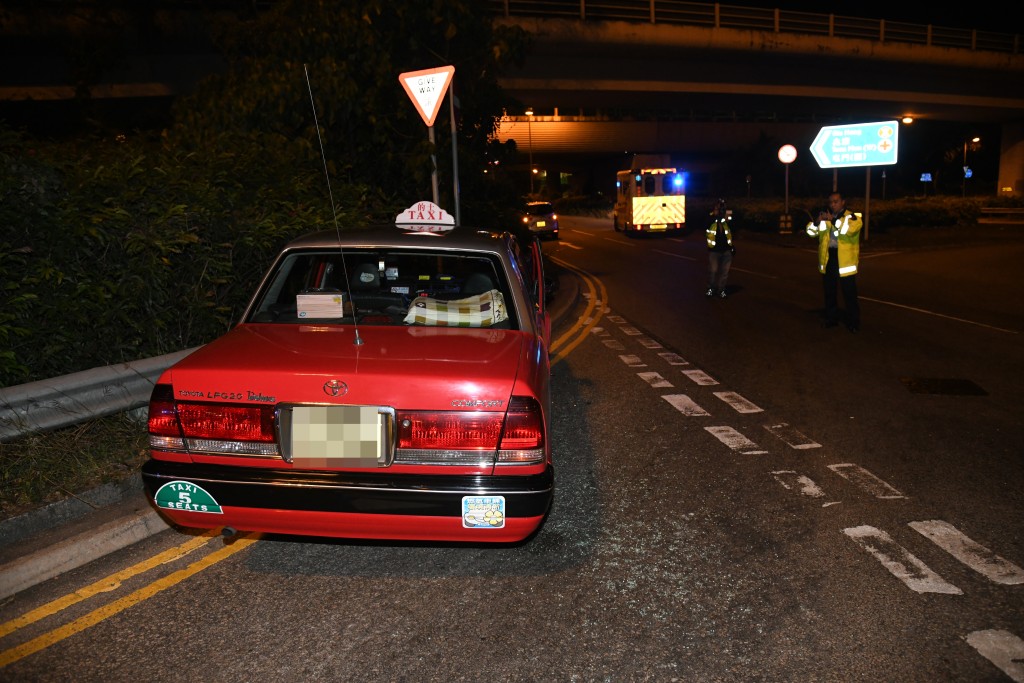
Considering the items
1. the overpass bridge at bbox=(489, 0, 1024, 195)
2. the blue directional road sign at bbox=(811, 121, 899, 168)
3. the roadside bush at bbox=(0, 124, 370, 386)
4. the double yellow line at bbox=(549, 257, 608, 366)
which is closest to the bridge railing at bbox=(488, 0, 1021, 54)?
the overpass bridge at bbox=(489, 0, 1024, 195)

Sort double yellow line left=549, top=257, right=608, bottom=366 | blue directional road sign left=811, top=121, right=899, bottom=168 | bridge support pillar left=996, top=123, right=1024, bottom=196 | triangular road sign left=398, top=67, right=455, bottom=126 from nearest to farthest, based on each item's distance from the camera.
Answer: triangular road sign left=398, top=67, right=455, bottom=126
double yellow line left=549, top=257, right=608, bottom=366
blue directional road sign left=811, top=121, right=899, bottom=168
bridge support pillar left=996, top=123, right=1024, bottom=196

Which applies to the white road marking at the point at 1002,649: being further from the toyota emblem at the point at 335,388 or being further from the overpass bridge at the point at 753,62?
the overpass bridge at the point at 753,62

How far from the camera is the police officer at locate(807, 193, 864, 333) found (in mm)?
11016

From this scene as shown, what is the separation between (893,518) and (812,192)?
5992 centimetres

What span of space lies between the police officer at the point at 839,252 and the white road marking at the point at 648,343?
2.49 m

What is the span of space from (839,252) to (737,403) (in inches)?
176

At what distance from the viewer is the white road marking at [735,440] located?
621cm

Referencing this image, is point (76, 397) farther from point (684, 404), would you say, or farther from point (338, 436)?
point (684, 404)

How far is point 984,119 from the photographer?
39.4 m

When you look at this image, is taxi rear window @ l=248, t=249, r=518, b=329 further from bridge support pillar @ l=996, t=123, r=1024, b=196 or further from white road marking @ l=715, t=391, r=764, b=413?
bridge support pillar @ l=996, t=123, r=1024, b=196

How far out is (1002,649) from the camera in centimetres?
341

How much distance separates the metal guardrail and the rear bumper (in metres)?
1.51

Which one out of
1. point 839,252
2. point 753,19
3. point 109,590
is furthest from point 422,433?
point 753,19

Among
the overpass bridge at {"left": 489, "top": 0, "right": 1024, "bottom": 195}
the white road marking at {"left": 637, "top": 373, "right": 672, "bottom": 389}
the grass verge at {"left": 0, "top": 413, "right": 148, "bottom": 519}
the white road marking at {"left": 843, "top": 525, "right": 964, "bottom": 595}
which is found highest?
the overpass bridge at {"left": 489, "top": 0, "right": 1024, "bottom": 195}
